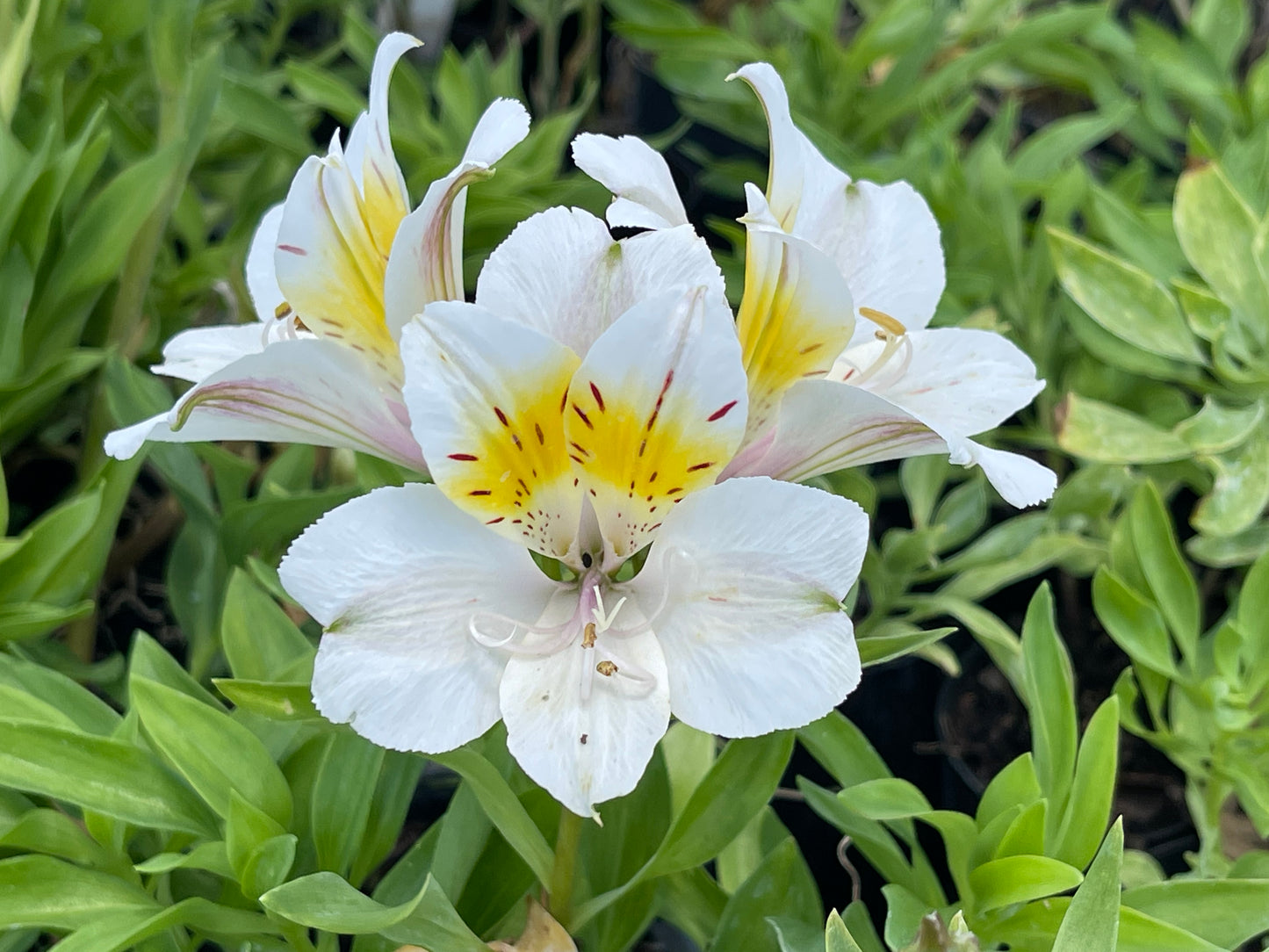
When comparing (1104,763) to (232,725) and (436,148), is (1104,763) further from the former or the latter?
(436,148)

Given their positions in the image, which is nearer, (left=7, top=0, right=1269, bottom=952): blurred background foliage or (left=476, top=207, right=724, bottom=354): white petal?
(left=476, top=207, right=724, bottom=354): white petal

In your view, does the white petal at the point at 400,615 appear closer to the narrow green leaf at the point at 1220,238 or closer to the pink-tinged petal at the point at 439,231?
the pink-tinged petal at the point at 439,231

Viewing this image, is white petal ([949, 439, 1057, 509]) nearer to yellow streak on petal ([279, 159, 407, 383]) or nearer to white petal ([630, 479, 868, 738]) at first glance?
white petal ([630, 479, 868, 738])

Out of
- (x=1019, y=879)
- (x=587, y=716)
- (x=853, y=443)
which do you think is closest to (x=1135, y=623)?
(x=1019, y=879)

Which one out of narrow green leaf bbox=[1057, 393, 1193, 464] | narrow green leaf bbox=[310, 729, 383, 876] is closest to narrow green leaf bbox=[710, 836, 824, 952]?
narrow green leaf bbox=[310, 729, 383, 876]

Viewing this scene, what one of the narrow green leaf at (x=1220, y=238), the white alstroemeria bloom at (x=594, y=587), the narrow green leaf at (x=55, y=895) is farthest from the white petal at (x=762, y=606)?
the narrow green leaf at (x=1220, y=238)

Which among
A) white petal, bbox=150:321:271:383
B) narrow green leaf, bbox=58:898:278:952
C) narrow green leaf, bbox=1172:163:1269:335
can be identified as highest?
white petal, bbox=150:321:271:383
